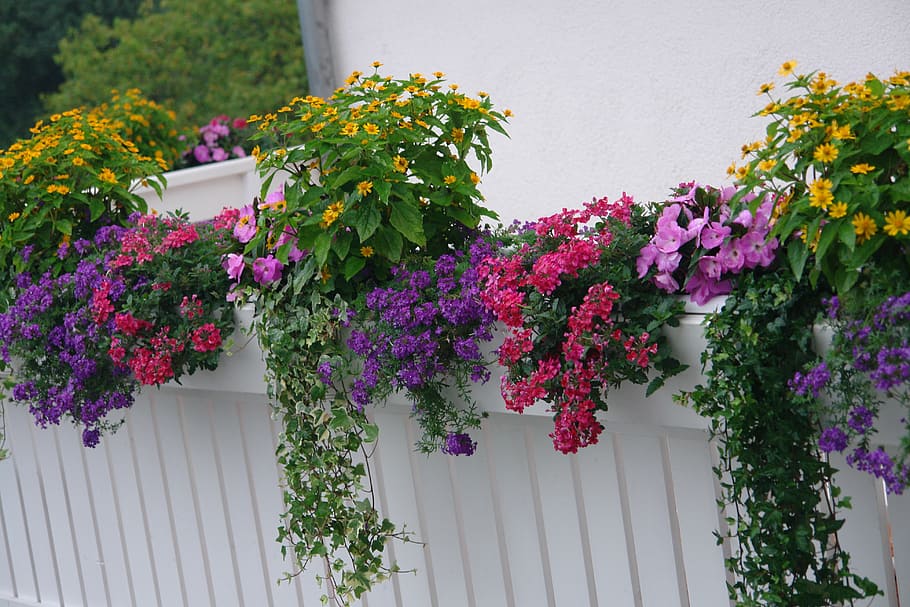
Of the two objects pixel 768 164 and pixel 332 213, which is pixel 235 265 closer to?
pixel 332 213

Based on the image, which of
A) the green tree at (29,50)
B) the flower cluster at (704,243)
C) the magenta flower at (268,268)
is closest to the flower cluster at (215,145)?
the magenta flower at (268,268)

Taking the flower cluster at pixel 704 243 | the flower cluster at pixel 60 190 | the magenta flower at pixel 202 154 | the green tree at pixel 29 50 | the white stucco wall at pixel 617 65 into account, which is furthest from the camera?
the green tree at pixel 29 50

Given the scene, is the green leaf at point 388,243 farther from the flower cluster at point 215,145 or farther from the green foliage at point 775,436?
the flower cluster at point 215,145

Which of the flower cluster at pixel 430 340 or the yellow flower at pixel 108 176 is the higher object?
the yellow flower at pixel 108 176

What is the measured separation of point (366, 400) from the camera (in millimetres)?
2039

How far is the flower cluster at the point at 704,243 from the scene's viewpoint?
167 cm

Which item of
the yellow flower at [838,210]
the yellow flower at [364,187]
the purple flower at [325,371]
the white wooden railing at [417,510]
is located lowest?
the white wooden railing at [417,510]

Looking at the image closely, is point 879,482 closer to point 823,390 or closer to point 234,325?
point 823,390

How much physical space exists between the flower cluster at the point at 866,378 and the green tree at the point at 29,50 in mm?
14732

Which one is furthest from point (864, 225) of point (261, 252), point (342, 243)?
point (261, 252)

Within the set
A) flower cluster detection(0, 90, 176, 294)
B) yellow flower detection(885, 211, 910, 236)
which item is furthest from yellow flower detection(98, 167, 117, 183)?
yellow flower detection(885, 211, 910, 236)

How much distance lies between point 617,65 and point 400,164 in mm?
2037

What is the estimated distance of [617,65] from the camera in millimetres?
3830

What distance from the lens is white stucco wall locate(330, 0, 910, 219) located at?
3.30 m
